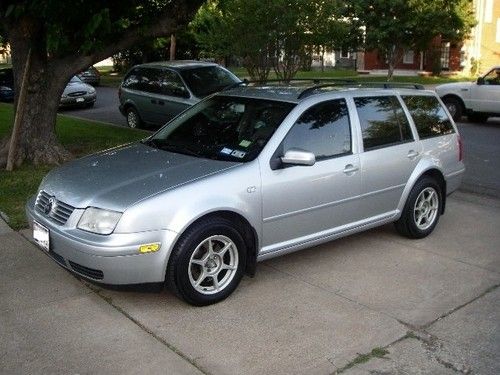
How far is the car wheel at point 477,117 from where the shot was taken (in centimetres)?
1535

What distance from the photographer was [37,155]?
8812mm

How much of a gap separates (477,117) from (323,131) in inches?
472

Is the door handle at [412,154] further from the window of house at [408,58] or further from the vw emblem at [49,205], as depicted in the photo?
the window of house at [408,58]

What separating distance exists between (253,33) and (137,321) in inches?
430

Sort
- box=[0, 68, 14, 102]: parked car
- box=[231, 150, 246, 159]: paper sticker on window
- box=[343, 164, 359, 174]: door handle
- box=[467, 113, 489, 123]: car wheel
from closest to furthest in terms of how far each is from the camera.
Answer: box=[231, 150, 246, 159]: paper sticker on window < box=[343, 164, 359, 174]: door handle < box=[467, 113, 489, 123]: car wheel < box=[0, 68, 14, 102]: parked car

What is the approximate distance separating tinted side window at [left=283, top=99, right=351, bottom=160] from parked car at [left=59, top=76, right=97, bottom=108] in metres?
14.5

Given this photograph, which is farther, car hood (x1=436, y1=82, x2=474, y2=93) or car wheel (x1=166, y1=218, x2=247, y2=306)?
car hood (x1=436, y1=82, x2=474, y2=93)

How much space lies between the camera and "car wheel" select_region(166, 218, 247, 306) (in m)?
4.09

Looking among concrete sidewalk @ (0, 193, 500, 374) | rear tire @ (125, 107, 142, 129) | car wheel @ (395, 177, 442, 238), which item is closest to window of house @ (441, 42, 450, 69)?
rear tire @ (125, 107, 142, 129)

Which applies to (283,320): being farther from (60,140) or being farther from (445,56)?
(445,56)

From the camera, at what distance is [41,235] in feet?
14.5

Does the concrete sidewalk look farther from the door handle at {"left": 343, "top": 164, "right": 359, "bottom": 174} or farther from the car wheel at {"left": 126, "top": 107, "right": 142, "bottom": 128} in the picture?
the car wheel at {"left": 126, "top": 107, "right": 142, "bottom": 128}

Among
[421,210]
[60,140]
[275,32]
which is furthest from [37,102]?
[275,32]

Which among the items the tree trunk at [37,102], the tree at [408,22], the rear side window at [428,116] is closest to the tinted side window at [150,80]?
the tree trunk at [37,102]
